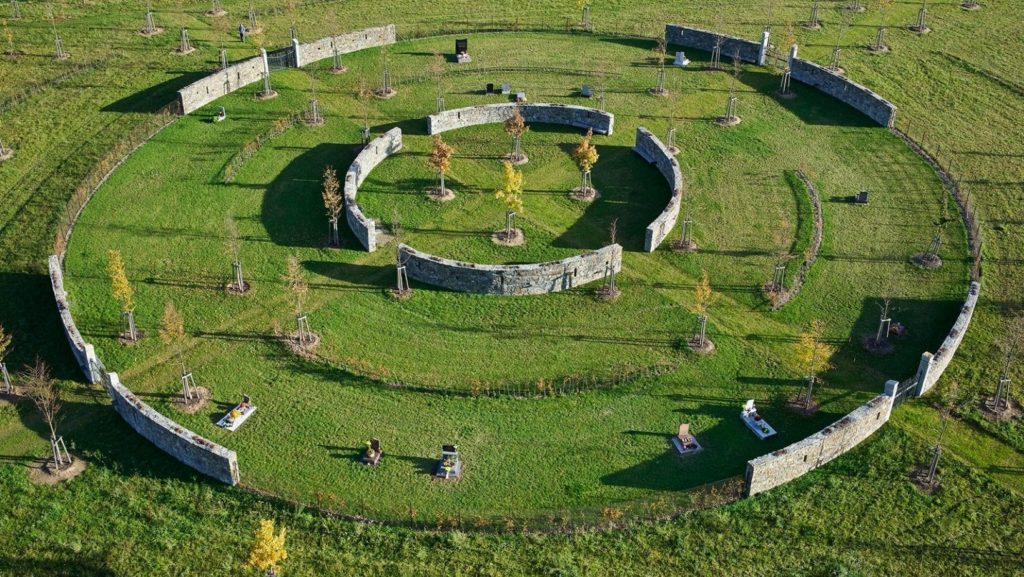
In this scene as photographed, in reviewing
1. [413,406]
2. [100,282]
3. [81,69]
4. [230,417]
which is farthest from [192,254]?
[81,69]

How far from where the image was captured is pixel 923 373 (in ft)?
171

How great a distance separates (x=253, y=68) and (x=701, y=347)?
1829 inches

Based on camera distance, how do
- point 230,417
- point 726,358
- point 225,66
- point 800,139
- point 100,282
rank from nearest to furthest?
1. point 230,417
2. point 726,358
3. point 100,282
4. point 800,139
5. point 225,66

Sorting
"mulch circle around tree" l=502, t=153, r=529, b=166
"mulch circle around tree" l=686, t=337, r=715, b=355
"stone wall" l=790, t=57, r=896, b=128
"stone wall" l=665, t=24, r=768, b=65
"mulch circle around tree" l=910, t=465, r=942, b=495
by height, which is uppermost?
"stone wall" l=665, t=24, r=768, b=65

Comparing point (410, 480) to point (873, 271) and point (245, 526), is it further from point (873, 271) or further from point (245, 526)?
point (873, 271)

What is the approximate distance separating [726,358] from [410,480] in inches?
753

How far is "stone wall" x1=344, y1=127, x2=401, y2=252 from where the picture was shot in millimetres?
63625

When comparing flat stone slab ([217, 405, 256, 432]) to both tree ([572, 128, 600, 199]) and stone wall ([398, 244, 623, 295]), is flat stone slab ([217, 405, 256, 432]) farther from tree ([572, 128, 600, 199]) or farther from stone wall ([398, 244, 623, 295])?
tree ([572, 128, 600, 199])

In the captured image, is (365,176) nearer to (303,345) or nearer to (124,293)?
(303,345)

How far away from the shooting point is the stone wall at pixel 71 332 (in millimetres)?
52219

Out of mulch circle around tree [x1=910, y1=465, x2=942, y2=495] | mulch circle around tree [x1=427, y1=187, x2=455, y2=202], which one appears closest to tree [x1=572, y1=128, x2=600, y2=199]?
mulch circle around tree [x1=427, y1=187, x2=455, y2=202]

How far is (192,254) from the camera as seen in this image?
63.1 m

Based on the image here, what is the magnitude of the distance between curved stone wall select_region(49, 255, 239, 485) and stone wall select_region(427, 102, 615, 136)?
108 ft

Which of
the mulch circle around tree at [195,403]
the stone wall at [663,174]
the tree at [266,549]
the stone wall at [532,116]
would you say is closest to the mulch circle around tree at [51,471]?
the mulch circle around tree at [195,403]
